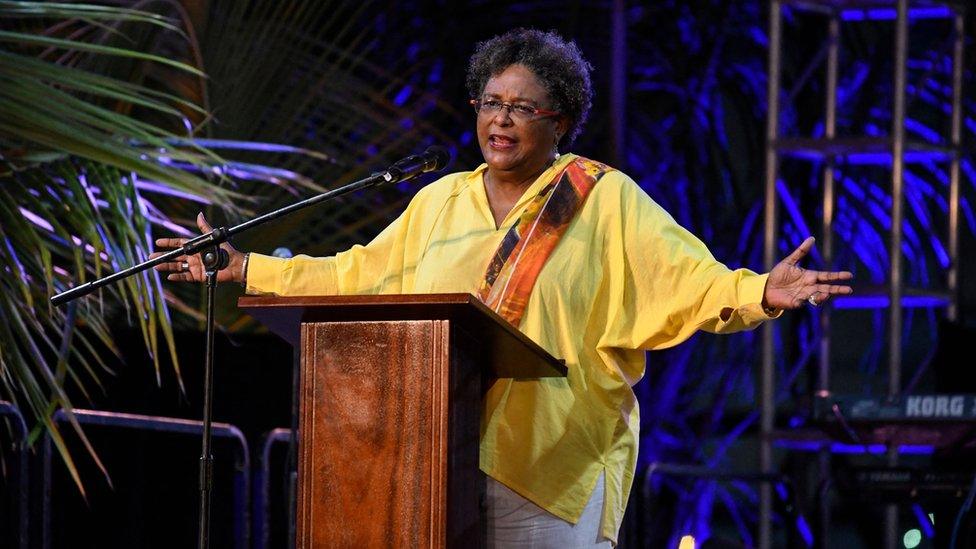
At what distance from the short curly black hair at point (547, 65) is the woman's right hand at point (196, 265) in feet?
2.07

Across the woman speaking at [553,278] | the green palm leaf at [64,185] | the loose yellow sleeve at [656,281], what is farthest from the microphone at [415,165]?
the green palm leaf at [64,185]

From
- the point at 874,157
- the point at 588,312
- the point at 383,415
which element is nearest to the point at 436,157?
the point at 588,312

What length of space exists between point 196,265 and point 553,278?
75 cm

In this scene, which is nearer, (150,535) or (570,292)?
(570,292)

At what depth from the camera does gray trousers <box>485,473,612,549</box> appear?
2.70m

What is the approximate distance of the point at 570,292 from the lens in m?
2.80

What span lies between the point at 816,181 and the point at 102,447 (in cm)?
376

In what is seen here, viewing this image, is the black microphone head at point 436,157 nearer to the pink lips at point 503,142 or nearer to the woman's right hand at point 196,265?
the pink lips at point 503,142

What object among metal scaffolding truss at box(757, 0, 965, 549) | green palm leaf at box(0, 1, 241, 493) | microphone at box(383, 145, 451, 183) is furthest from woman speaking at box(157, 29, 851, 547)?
metal scaffolding truss at box(757, 0, 965, 549)

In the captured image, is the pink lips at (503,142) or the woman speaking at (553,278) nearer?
the woman speaking at (553,278)

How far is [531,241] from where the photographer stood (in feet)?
9.27

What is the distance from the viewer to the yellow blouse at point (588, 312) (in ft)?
8.93

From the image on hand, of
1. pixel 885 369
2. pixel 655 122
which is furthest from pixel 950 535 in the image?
pixel 655 122

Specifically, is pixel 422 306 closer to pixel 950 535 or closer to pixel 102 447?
pixel 102 447
